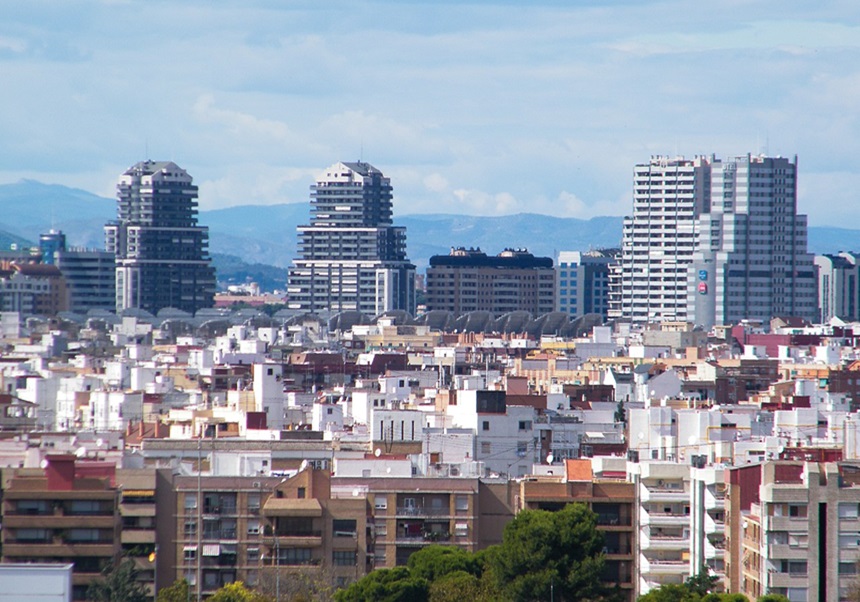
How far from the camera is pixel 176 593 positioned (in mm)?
43875

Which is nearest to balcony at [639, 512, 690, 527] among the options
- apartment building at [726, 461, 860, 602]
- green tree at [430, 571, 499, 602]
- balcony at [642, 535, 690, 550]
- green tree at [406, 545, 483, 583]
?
balcony at [642, 535, 690, 550]

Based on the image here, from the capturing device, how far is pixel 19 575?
27281mm

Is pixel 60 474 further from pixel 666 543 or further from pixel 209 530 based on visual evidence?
pixel 666 543

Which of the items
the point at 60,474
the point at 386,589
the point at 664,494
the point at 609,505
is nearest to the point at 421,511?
the point at 609,505

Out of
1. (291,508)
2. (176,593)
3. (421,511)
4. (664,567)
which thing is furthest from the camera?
(421,511)

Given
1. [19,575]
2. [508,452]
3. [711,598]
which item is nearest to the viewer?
[19,575]

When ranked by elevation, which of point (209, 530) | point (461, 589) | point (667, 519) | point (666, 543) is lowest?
point (461, 589)

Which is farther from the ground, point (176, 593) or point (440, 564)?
point (440, 564)

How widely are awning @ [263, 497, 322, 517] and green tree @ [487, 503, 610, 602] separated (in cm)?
482

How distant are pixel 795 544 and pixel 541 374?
7953 centimetres

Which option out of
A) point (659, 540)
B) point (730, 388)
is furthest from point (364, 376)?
point (659, 540)

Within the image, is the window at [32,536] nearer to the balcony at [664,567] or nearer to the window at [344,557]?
the window at [344,557]

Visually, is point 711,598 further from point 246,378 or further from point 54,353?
point 54,353

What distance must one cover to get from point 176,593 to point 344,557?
4.63 meters
